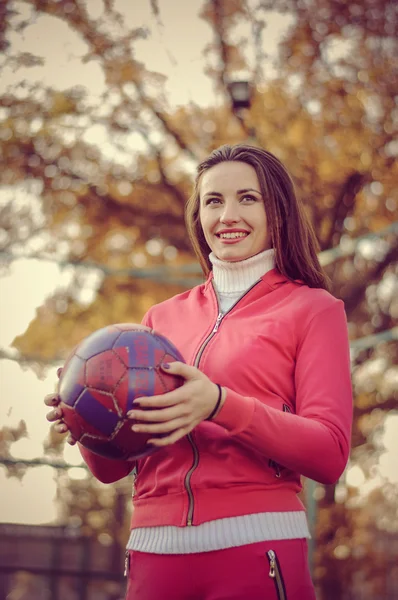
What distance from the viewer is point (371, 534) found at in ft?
29.3

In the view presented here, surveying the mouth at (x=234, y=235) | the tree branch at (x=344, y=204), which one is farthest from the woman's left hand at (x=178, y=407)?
the tree branch at (x=344, y=204)

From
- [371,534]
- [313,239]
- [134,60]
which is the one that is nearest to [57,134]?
[134,60]

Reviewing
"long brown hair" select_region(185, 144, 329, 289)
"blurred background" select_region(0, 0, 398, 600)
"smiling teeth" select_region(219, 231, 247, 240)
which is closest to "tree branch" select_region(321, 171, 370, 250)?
"blurred background" select_region(0, 0, 398, 600)

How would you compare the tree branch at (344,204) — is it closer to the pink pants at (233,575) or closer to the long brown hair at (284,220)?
the long brown hair at (284,220)

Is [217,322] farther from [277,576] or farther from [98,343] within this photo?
[277,576]

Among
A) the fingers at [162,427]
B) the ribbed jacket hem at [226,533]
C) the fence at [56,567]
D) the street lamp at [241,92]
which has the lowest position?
the fence at [56,567]

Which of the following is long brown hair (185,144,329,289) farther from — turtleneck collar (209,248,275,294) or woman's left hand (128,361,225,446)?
woman's left hand (128,361,225,446)

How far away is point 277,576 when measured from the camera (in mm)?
2197

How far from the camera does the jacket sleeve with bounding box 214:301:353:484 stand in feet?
7.11

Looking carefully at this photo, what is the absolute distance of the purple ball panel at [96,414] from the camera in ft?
7.10

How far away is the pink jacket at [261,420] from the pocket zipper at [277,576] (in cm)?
14

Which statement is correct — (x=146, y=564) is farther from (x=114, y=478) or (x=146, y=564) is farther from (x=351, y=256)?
(x=351, y=256)

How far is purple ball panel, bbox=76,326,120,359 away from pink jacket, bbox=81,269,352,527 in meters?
0.28

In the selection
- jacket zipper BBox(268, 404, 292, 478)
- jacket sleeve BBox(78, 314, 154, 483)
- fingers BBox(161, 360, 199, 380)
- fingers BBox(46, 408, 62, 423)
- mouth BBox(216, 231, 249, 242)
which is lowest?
jacket sleeve BBox(78, 314, 154, 483)
